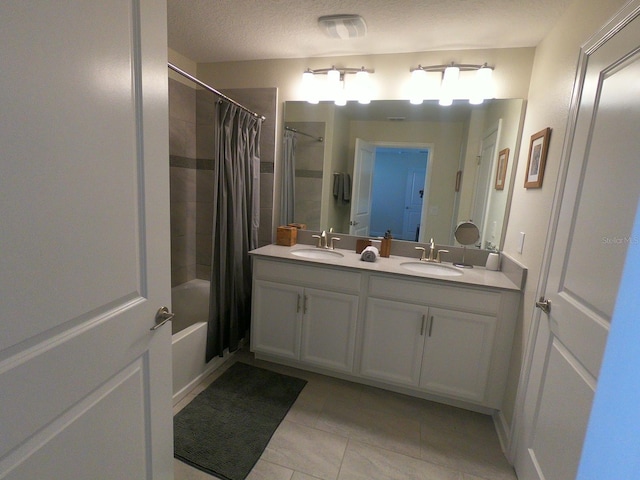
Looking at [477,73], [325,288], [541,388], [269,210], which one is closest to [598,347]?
[541,388]

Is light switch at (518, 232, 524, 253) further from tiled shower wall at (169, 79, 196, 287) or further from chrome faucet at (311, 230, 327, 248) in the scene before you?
tiled shower wall at (169, 79, 196, 287)

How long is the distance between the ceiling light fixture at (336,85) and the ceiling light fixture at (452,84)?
13.2 inches

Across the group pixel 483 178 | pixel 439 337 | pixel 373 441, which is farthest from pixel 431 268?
pixel 373 441

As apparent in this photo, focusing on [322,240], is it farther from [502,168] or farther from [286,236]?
[502,168]

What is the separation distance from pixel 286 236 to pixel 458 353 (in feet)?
4.94

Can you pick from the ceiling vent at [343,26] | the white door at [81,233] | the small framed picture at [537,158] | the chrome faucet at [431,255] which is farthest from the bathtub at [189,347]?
the small framed picture at [537,158]

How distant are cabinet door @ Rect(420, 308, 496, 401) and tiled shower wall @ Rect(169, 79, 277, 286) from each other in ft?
5.08

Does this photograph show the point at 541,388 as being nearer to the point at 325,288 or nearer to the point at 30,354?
the point at 325,288

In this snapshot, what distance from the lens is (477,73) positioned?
80.4 inches

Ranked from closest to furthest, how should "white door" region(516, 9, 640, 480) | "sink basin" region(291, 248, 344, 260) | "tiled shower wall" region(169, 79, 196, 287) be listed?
"white door" region(516, 9, 640, 480), "sink basin" region(291, 248, 344, 260), "tiled shower wall" region(169, 79, 196, 287)

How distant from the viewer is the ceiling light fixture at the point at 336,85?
2252 mm

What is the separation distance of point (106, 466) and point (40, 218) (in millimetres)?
775

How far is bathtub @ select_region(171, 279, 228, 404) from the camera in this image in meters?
1.87

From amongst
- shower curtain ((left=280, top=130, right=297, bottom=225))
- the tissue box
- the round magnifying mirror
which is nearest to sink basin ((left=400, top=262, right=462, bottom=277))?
the round magnifying mirror
